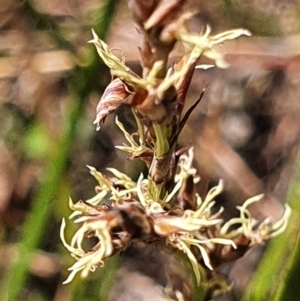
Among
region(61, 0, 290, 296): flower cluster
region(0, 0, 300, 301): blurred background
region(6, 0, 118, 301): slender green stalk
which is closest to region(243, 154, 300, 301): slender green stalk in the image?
region(61, 0, 290, 296): flower cluster

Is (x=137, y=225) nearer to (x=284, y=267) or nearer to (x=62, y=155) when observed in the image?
(x=284, y=267)

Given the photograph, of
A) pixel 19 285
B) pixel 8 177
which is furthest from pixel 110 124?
pixel 19 285

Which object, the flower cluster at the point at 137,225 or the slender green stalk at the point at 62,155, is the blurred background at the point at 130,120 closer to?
the slender green stalk at the point at 62,155

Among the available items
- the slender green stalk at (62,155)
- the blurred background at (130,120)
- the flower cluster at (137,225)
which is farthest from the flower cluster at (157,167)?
the blurred background at (130,120)

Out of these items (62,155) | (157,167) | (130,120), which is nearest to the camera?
(157,167)

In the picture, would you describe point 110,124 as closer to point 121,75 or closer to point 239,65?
point 239,65

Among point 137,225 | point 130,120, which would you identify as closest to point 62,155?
point 137,225

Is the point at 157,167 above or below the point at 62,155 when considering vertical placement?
above

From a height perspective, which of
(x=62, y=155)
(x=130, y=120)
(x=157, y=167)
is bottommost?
(x=130, y=120)
